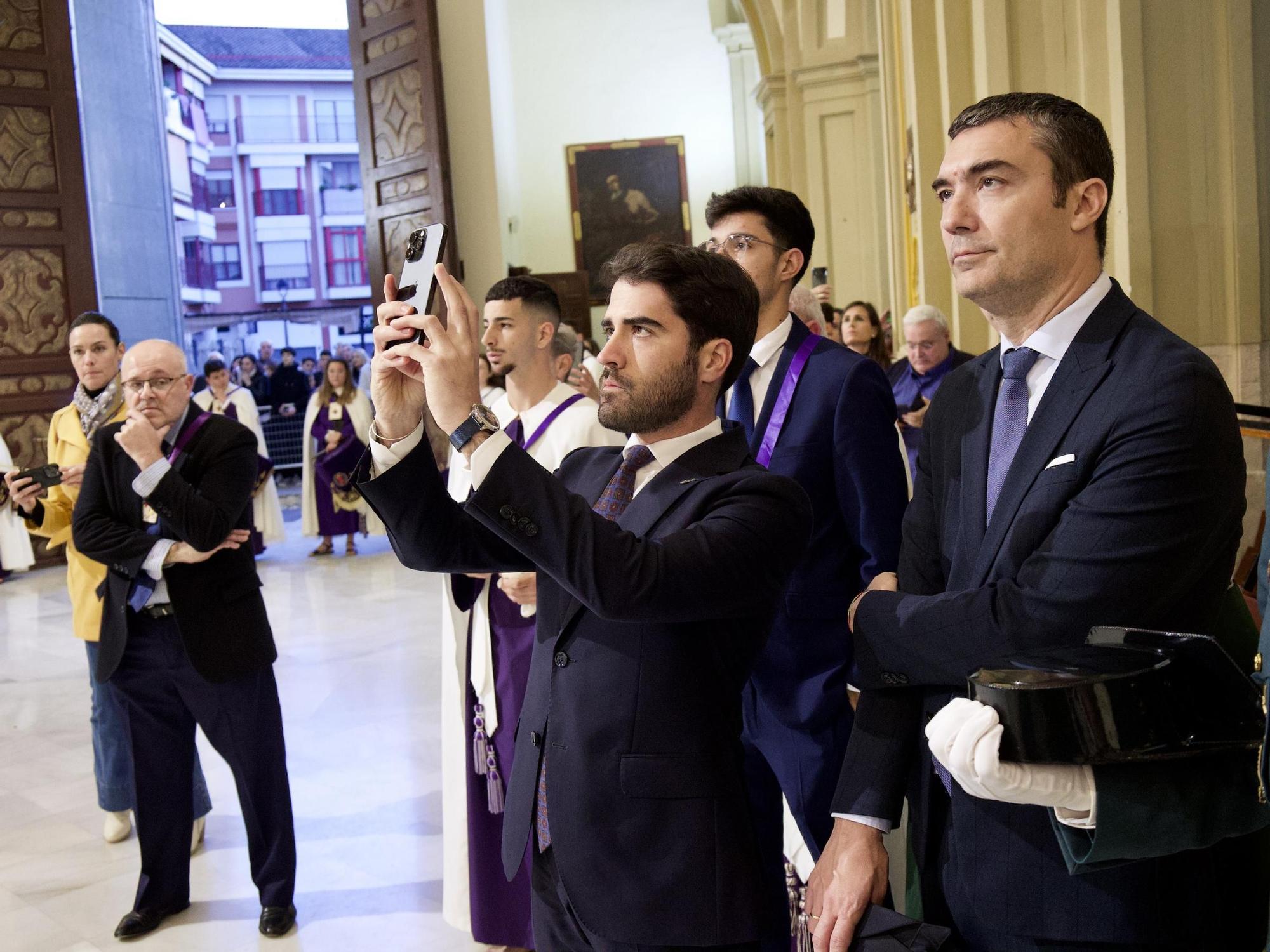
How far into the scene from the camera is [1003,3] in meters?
5.82

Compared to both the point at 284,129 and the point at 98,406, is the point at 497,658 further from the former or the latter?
the point at 284,129

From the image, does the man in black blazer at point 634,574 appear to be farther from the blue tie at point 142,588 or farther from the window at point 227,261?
the window at point 227,261

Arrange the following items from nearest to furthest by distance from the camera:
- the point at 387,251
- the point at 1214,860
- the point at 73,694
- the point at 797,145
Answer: the point at 1214,860 → the point at 73,694 → the point at 387,251 → the point at 797,145

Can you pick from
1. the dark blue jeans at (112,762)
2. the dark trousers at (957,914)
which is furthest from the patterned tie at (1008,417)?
the dark blue jeans at (112,762)

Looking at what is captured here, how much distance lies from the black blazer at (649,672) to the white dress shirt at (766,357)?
102 cm

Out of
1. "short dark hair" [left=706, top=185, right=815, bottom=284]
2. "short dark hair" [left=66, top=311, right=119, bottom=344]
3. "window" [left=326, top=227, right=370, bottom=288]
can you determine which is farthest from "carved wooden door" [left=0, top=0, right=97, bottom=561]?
"window" [left=326, top=227, right=370, bottom=288]

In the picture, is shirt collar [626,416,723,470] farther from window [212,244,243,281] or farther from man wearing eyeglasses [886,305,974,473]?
window [212,244,243,281]

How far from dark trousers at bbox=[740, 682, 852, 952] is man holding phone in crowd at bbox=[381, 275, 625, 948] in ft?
2.63

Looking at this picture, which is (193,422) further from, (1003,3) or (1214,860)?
(1003,3)

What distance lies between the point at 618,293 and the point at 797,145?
34.4 ft

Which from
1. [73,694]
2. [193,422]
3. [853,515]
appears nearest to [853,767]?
[853,515]

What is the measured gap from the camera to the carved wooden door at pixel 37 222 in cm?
1155

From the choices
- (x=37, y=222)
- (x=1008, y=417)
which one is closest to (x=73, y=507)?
(x=1008, y=417)

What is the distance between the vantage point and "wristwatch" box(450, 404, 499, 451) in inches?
68.1
